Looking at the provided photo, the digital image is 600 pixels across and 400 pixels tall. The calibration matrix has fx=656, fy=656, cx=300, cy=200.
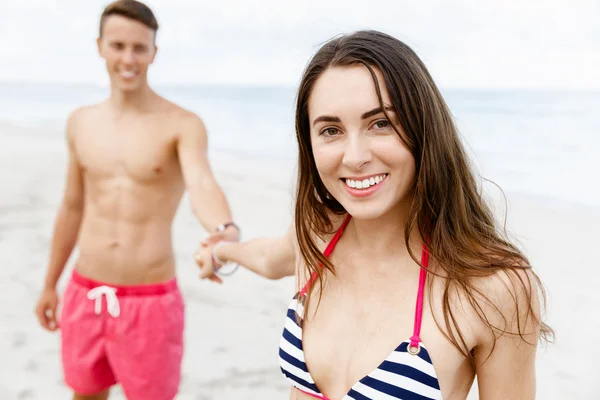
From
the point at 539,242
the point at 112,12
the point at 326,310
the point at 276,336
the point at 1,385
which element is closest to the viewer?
the point at 326,310

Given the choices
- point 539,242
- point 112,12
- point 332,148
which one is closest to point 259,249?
point 332,148

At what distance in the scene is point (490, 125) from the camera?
23203mm

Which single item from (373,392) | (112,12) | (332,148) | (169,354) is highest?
(112,12)

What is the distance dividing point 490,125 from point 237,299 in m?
18.5

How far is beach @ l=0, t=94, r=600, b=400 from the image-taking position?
16.3ft

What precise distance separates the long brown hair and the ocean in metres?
4.15

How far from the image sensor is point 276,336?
5867mm

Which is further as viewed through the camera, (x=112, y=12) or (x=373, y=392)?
(x=112, y=12)

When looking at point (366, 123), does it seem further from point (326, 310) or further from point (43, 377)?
point (43, 377)

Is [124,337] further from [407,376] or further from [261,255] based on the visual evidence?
[407,376]

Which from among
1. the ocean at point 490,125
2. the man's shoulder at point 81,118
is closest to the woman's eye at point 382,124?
the man's shoulder at point 81,118

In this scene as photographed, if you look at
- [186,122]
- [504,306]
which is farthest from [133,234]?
[504,306]

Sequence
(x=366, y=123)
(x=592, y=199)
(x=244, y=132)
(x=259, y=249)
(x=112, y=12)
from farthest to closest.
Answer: (x=244, y=132) < (x=592, y=199) < (x=112, y=12) < (x=259, y=249) < (x=366, y=123)

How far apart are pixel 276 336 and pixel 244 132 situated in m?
17.6
